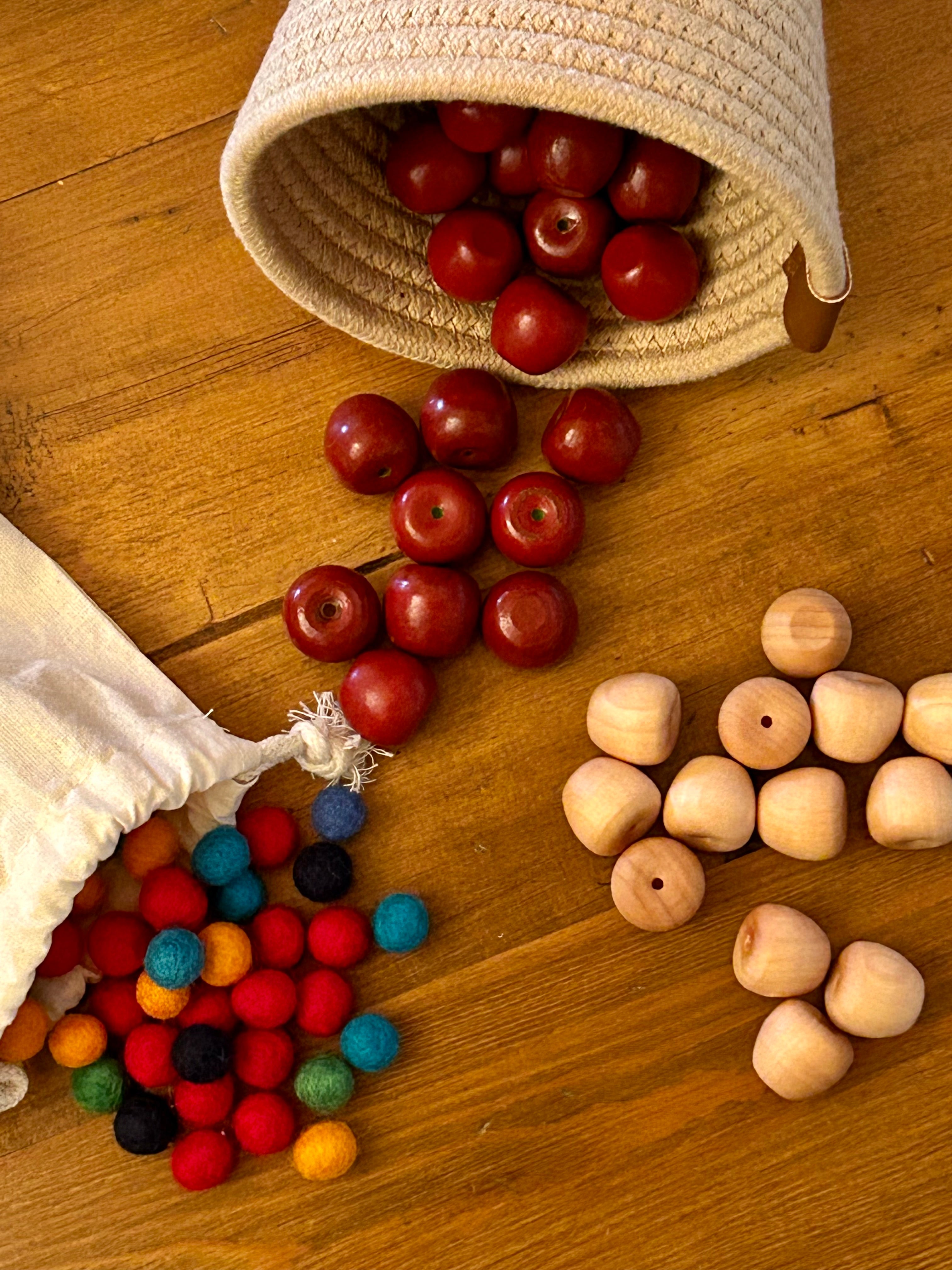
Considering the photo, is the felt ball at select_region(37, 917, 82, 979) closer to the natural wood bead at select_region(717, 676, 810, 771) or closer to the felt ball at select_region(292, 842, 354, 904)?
the felt ball at select_region(292, 842, 354, 904)

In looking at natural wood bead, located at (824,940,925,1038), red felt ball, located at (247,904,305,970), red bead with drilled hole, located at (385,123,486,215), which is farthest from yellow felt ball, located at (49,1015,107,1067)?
red bead with drilled hole, located at (385,123,486,215)

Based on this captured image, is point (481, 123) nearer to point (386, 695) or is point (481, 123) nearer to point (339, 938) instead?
point (386, 695)

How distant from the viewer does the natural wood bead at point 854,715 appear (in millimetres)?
805

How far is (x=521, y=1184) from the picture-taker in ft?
2.70

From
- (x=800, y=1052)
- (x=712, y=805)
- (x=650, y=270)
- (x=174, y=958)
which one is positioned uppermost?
(x=650, y=270)

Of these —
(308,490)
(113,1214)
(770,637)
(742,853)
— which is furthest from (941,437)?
(113,1214)

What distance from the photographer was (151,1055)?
81cm

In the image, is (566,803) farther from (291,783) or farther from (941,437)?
(941,437)

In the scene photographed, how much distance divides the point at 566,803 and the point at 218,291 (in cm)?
47

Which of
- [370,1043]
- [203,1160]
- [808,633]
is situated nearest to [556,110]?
[808,633]

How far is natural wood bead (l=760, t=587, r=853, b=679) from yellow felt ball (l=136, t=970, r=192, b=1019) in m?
0.47

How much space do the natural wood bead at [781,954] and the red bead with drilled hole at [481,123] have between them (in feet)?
1.78

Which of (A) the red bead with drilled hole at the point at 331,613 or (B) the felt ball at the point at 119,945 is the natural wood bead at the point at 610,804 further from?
(B) the felt ball at the point at 119,945

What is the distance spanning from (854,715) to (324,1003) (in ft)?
1.33
